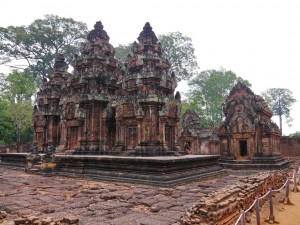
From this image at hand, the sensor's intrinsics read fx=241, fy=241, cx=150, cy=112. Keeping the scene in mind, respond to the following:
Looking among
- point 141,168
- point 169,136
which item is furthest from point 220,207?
point 169,136

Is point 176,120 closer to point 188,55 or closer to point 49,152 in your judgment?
point 49,152

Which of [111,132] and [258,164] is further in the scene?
[258,164]

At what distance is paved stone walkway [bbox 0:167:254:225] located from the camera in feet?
17.0

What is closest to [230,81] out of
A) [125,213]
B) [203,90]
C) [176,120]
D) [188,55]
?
[203,90]

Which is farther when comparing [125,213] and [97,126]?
[97,126]

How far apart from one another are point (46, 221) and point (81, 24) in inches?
1511

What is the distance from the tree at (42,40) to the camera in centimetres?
3331

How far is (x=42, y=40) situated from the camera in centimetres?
3522

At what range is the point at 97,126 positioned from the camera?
1550cm

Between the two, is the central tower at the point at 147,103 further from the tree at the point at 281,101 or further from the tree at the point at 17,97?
the tree at the point at 281,101

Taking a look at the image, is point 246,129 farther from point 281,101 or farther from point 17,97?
point 281,101

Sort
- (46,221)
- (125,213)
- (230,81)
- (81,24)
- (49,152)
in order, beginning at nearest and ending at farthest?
(46,221)
(125,213)
(49,152)
(81,24)
(230,81)

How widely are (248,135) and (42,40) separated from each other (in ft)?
103

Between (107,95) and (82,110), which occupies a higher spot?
(107,95)
